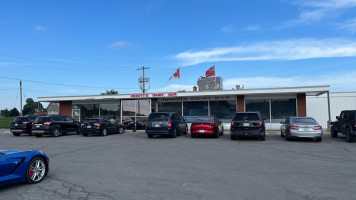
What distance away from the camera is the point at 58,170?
7.89m

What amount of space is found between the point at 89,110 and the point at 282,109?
19.1m

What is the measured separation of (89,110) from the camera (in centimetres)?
2845

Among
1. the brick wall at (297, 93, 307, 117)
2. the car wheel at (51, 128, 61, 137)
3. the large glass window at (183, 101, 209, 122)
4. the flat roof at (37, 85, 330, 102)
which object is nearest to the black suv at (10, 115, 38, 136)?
the car wheel at (51, 128, 61, 137)

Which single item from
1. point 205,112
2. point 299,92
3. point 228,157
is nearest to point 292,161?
point 228,157

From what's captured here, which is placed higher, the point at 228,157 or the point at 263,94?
the point at 263,94

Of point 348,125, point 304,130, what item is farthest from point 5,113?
point 348,125

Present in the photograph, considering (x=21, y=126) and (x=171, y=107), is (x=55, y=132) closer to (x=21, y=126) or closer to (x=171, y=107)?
(x=21, y=126)

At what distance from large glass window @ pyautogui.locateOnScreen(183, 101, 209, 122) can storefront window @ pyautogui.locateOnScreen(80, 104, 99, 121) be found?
31.5 feet

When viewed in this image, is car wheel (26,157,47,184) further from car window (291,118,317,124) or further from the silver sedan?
car window (291,118,317,124)

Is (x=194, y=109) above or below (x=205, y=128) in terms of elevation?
above

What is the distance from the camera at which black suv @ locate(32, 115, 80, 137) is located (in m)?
19.1

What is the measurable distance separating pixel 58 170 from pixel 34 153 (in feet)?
5.44

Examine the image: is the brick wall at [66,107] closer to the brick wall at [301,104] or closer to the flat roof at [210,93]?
the flat roof at [210,93]

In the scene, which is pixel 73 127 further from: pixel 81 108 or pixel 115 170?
pixel 115 170
